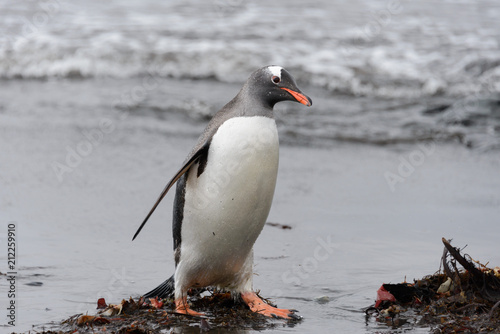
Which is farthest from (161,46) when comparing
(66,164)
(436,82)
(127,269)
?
(127,269)

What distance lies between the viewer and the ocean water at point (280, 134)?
16.4 ft

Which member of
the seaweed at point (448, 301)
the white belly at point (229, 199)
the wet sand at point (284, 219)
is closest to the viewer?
the seaweed at point (448, 301)

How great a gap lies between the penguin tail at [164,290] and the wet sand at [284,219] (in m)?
0.25

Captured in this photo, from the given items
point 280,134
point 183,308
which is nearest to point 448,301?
point 183,308

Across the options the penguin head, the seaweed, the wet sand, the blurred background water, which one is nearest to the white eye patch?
the penguin head

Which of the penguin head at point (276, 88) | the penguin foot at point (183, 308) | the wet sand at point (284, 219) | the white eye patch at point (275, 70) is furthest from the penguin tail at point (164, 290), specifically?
the white eye patch at point (275, 70)

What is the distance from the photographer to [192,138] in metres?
9.64

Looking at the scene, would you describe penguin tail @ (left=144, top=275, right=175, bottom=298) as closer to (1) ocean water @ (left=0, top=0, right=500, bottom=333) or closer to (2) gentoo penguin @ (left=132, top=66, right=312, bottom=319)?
(2) gentoo penguin @ (left=132, top=66, right=312, bottom=319)

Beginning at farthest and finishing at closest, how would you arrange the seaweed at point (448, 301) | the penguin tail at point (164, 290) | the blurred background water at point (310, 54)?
the blurred background water at point (310, 54)
the penguin tail at point (164, 290)
the seaweed at point (448, 301)

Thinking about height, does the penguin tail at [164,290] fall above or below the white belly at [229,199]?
below

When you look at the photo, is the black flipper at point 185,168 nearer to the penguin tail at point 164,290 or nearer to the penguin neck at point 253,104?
the penguin neck at point 253,104

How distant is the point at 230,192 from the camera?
4047 mm

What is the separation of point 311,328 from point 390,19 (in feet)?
53.3

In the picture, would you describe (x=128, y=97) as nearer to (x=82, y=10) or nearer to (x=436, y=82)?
(x=436, y=82)
